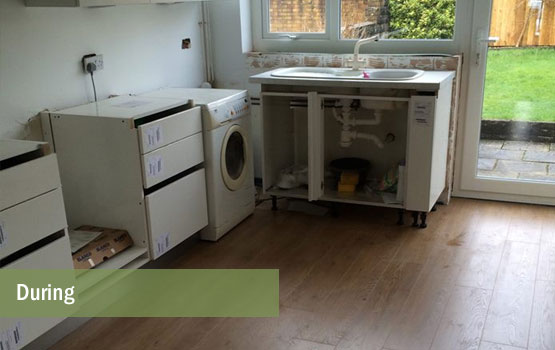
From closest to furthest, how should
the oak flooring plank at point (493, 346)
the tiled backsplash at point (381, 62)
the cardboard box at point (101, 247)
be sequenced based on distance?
the oak flooring plank at point (493, 346)
the cardboard box at point (101, 247)
the tiled backsplash at point (381, 62)

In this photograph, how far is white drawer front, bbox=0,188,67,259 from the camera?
2.07m

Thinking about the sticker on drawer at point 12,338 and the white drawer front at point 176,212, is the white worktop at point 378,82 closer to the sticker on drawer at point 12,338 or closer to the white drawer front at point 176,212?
the white drawer front at point 176,212

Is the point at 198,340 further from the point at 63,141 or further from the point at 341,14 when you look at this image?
the point at 341,14

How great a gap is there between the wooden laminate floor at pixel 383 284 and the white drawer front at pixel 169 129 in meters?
0.70

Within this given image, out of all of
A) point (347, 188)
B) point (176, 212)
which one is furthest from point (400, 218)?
point (176, 212)

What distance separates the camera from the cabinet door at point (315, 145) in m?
3.45

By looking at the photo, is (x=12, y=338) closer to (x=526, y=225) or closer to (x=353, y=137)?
(x=353, y=137)

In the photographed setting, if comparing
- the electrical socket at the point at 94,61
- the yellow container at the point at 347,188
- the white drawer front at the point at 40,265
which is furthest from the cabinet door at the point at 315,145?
the white drawer front at the point at 40,265

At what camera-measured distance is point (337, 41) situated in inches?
159

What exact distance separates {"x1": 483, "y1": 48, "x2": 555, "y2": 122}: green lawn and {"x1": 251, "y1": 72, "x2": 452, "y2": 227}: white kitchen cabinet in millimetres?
412

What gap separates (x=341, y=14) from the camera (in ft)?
13.1

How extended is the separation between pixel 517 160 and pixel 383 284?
61.9 inches

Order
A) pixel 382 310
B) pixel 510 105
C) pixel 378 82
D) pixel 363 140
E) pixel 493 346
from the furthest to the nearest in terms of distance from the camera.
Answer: pixel 363 140
pixel 510 105
pixel 378 82
pixel 382 310
pixel 493 346

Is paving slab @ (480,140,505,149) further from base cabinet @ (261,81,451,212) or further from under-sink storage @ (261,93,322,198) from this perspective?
under-sink storage @ (261,93,322,198)
